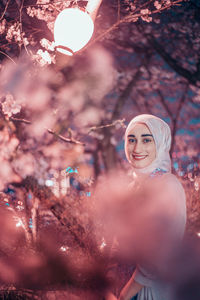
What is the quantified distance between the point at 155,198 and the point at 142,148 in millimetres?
618

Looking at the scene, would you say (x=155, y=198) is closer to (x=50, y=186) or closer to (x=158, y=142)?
(x=158, y=142)

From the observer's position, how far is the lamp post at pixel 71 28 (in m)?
2.86

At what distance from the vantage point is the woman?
194 centimetres

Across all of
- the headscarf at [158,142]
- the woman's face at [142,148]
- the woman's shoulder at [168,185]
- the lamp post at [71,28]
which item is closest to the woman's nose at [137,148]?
the woman's face at [142,148]

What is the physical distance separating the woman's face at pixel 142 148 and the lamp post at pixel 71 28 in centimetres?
150

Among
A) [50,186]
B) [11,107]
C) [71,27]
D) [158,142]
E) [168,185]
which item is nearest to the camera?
[168,185]

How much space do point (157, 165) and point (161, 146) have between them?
0.78 ft

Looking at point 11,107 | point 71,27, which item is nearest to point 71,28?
point 71,27

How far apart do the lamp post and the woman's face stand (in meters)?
1.50

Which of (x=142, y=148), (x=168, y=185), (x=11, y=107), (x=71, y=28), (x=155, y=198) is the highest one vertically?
(x=71, y=28)

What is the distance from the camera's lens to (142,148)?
249 centimetres

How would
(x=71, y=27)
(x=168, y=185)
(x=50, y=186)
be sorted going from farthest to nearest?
(x=50, y=186), (x=71, y=27), (x=168, y=185)

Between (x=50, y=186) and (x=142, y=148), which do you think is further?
(x=50, y=186)

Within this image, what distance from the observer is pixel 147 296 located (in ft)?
6.72
